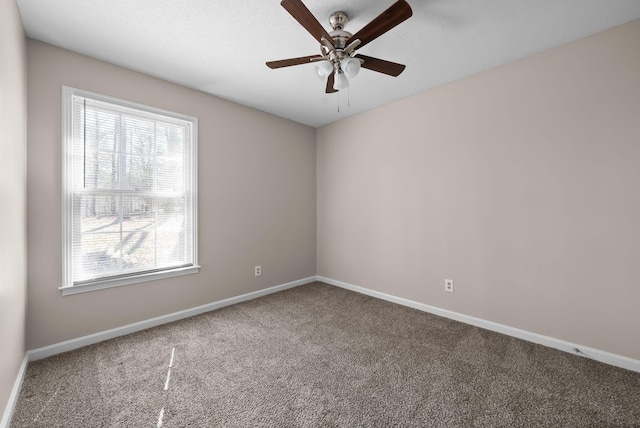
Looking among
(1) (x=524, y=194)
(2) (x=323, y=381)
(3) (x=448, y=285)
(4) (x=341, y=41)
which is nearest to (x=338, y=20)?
(4) (x=341, y=41)

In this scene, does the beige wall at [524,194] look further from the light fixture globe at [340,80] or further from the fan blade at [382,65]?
the light fixture globe at [340,80]

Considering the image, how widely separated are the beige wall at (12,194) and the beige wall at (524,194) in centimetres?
323

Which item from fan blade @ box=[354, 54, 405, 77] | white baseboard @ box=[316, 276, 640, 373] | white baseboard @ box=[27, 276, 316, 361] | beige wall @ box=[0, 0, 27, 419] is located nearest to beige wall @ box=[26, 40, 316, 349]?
Answer: white baseboard @ box=[27, 276, 316, 361]

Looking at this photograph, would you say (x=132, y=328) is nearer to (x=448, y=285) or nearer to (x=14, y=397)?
(x=14, y=397)

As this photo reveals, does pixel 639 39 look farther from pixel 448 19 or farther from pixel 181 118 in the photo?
pixel 181 118

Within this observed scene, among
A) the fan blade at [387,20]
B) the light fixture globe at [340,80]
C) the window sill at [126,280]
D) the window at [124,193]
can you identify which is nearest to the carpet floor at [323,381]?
the window sill at [126,280]

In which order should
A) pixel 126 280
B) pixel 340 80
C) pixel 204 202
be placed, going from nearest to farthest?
1. pixel 340 80
2. pixel 126 280
3. pixel 204 202

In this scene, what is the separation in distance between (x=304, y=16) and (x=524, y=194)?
7.61 ft

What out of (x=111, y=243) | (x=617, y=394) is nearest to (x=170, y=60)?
(x=111, y=243)

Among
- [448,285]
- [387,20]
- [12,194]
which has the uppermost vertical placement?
[387,20]

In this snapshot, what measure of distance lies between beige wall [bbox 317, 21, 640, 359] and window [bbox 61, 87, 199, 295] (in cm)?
231

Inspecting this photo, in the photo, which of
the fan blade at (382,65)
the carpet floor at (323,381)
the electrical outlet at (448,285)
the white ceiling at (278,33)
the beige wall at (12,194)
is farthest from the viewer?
the electrical outlet at (448,285)

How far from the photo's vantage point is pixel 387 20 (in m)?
1.56

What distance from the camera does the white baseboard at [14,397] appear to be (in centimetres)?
144
